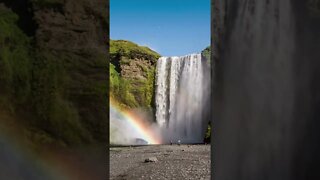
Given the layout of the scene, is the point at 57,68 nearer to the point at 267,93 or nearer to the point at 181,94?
the point at 267,93

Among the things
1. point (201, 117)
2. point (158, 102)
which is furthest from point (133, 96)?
point (201, 117)

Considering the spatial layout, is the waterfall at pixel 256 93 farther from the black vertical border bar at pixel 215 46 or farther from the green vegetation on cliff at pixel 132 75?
the green vegetation on cliff at pixel 132 75

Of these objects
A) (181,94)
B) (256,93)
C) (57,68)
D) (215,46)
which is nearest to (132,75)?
(181,94)

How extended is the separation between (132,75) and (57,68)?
2448 centimetres

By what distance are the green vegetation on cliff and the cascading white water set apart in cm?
60

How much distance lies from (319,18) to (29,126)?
A: 2100mm

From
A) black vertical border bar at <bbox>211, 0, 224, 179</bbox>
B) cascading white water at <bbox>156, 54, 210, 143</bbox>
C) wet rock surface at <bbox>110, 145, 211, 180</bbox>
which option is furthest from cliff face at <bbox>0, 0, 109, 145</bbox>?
cascading white water at <bbox>156, 54, 210, 143</bbox>

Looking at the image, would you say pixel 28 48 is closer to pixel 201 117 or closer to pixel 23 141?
pixel 23 141

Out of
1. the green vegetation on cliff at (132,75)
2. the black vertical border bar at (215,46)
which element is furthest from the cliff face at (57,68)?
the green vegetation on cliff at (132,75)

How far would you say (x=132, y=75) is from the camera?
27.5 m

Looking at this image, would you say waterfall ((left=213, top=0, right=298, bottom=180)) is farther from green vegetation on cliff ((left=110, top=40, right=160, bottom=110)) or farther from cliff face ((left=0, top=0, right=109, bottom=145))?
green vegetation on cliff ((left=110, top=40, right=160, bottom=110))

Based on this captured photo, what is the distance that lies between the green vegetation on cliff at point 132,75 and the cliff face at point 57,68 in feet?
77.4

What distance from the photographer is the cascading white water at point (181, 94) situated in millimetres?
27375

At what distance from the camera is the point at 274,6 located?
10.6ft
